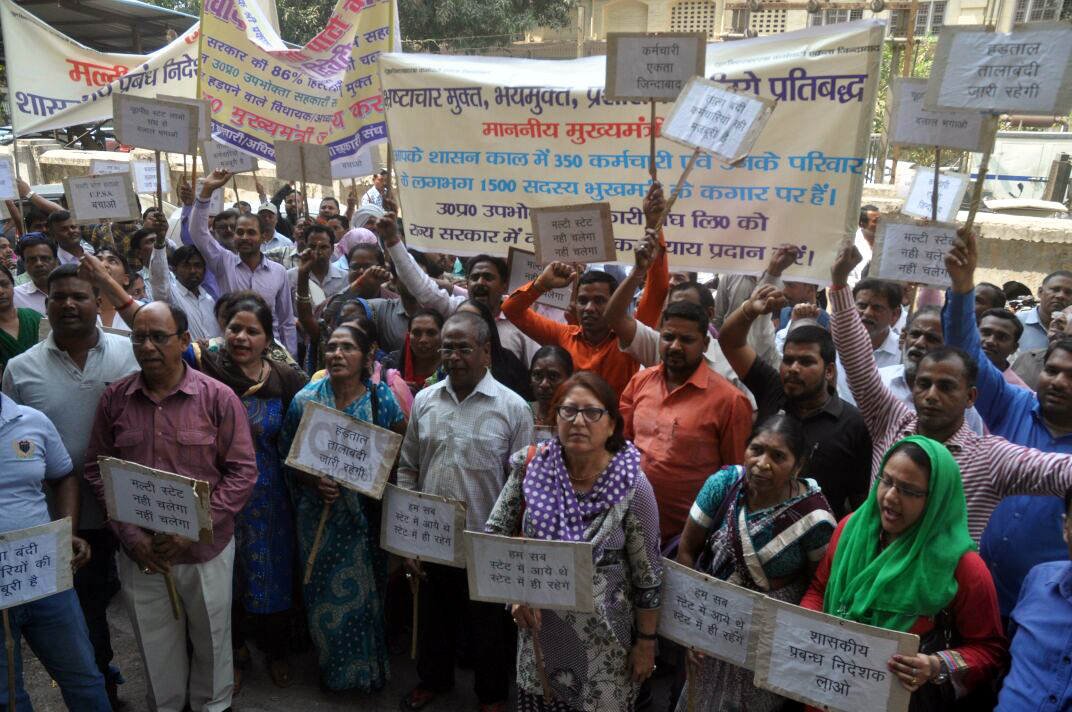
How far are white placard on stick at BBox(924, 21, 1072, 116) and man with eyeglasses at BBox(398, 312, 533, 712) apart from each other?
2.04 meters

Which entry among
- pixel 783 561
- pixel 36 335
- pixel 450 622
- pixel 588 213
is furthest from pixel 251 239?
pixel 783 561

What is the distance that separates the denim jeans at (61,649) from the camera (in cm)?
300

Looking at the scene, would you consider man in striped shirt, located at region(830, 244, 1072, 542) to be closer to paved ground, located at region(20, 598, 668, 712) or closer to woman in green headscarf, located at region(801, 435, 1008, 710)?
woman in green headscarf, located at region(801, 435, 1008, 710)

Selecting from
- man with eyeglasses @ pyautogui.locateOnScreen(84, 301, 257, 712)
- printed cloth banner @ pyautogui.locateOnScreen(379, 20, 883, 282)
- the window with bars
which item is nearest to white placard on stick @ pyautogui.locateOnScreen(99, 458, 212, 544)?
man with eyeglasses @ pyautogui.locateOnScreen(84, 301, 257, 712)

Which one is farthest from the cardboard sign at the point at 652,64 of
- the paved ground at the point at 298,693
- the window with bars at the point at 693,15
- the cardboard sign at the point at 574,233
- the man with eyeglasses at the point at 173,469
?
the window with bars at the point at 693,15

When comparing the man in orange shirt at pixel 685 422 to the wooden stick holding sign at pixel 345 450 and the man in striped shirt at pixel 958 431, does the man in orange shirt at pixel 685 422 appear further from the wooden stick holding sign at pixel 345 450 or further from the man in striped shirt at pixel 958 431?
the wooden stick holding sign at pixel 345 450

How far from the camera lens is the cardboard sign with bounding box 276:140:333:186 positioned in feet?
19.6

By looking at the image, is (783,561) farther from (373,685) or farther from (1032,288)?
(1032,288)

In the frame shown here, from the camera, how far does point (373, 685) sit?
12.5 feet

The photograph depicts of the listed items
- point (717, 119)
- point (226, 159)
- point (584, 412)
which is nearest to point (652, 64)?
point (717, 119)

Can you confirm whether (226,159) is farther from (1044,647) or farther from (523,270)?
(1044,647)

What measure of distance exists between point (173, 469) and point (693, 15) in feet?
112

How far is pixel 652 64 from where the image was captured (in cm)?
379

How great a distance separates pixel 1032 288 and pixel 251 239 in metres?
8.24
